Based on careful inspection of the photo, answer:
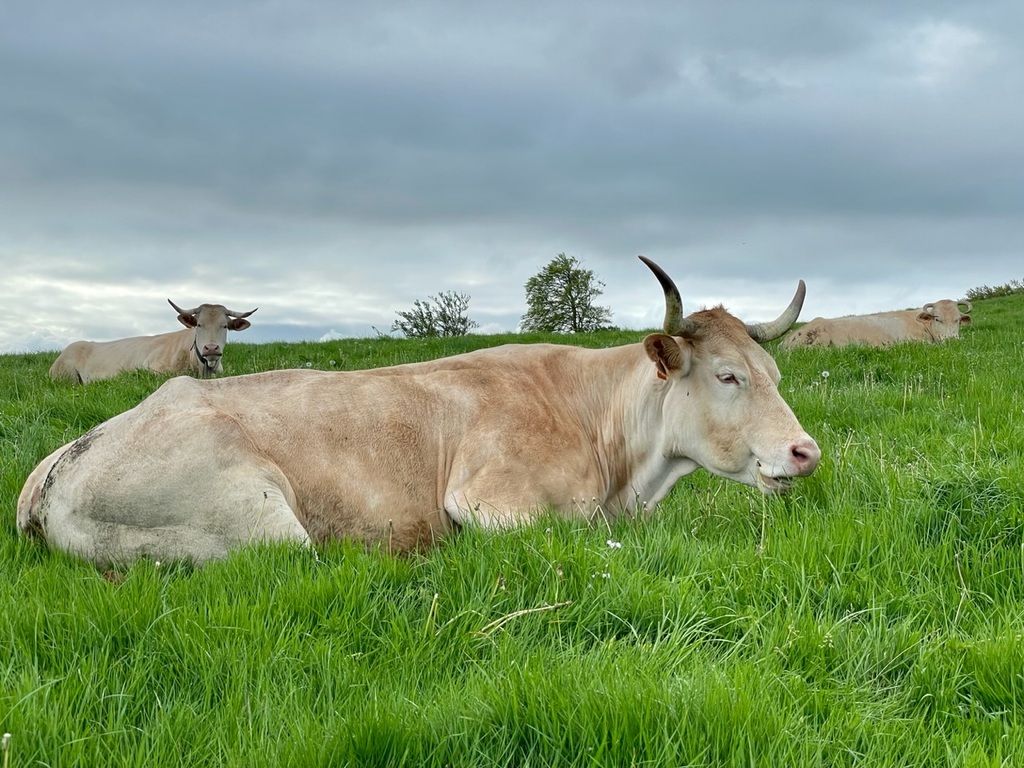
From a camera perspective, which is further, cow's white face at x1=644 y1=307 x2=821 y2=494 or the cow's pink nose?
cow's white face at x1=644 y1=307 x2=821 y2=494

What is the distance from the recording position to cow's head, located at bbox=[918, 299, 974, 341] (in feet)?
80.4

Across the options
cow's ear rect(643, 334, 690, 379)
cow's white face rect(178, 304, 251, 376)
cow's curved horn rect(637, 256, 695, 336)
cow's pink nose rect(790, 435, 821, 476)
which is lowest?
cow's pink nose rect(790, 435, 821, 476)

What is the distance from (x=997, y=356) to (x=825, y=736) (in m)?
13.7

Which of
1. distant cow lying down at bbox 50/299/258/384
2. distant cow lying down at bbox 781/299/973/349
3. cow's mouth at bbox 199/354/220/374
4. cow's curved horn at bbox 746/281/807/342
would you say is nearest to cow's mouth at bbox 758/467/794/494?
cow's curved horn at bbox 746/281/807/342

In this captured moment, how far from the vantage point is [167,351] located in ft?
66.4

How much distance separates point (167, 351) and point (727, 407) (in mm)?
17302

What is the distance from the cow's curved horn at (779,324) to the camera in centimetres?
669

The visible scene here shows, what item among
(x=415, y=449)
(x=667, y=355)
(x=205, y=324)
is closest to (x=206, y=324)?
(x=205, y=324)

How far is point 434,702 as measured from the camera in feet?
9.88

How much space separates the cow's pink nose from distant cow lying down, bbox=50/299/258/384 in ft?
45.6

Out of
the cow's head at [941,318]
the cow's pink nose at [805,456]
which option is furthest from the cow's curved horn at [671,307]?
the cow's head at [941,318]

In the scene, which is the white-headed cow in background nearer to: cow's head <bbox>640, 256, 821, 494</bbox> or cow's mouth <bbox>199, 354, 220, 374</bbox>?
cow's head <bbox>640, 256, 821, 494</bbox>

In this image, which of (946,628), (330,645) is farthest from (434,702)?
(946,628)

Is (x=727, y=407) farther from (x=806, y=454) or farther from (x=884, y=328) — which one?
(x=884, y=328)
